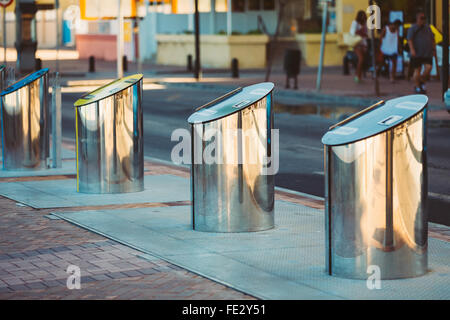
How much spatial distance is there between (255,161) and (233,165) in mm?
198

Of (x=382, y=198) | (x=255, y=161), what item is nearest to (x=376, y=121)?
(x=382, y=198)

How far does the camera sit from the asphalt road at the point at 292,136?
41.8ft

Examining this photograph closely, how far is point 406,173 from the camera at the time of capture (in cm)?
689

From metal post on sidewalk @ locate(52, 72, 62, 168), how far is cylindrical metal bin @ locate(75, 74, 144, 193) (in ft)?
6.31

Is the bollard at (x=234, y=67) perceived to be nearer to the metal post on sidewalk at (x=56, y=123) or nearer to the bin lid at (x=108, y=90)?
the metal post on sidewalk at (x=56, y=123)

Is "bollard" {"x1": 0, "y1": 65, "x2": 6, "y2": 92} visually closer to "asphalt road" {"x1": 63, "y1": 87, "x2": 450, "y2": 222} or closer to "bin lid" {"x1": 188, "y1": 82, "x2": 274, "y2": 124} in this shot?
"asphalt road" {"x1": 63, "y1": 87, "x2": 450, "y2": 222}

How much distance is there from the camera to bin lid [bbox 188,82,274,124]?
28.3ft

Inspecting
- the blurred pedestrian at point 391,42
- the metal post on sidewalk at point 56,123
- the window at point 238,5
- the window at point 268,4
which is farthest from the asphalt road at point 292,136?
the window at point 268,4

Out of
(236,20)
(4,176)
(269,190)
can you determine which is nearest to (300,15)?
(236,20)

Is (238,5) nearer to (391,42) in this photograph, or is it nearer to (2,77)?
(391,42)

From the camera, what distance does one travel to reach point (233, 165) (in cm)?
862

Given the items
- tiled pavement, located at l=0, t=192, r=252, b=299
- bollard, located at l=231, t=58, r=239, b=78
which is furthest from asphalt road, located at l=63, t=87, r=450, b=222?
bollard, located at l=231, t=58, r=239, b=78
